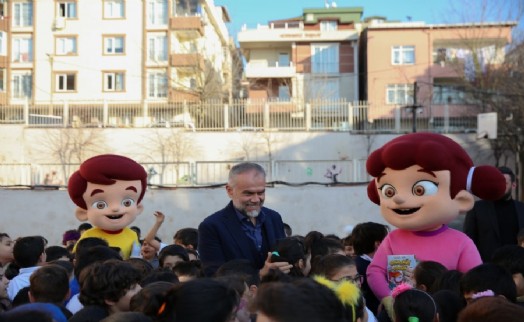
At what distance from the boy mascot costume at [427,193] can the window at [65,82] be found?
116 ft

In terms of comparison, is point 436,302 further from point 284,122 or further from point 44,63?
point 44,63

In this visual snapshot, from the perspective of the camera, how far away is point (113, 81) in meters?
38.6

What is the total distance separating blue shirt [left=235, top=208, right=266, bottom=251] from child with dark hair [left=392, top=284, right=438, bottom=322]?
6.41 ft

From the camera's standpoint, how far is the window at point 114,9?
39.0 meters

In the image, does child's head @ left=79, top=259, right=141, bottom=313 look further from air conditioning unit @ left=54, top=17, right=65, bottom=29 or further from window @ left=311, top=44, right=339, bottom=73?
window @ left=311, top=44, right=339, bottom=73

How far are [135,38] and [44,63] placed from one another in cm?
541

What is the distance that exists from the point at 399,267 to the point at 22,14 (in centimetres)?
3902

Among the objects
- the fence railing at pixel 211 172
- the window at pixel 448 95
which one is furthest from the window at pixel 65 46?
the fence railing at pixel 211 172

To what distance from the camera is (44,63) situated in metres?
38.6

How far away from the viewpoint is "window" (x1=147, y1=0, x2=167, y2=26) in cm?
3894

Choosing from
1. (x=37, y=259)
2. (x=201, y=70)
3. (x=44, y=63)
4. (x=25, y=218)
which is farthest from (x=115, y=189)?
(x=44, y=63)

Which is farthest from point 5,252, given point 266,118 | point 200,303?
point 266,118

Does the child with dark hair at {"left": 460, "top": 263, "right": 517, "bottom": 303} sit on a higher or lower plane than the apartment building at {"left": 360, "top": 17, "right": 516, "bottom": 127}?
lower

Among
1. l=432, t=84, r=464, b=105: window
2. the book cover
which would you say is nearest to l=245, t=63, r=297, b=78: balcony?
l=432, t=84, r=464, b=105: window
